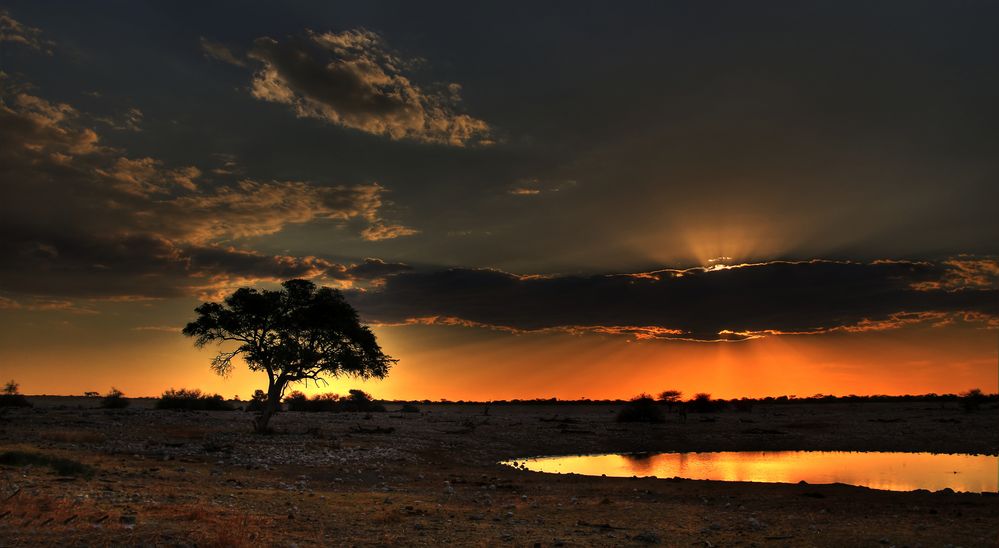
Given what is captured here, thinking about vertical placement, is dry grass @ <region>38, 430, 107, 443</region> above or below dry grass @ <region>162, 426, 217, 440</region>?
above

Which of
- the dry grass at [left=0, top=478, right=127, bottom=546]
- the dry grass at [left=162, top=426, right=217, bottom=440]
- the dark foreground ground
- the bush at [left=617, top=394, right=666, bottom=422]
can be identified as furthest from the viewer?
the bush at [left=617, top=394, right=666, bottom=422]

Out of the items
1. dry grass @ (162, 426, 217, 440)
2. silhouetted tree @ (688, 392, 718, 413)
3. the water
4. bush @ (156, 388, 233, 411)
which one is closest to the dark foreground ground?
dry grass @ (162, 426, 217, 440)

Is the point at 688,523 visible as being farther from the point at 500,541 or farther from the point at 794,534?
the point at 500,541

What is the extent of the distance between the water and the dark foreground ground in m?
5.74

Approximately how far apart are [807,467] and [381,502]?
3092 cm

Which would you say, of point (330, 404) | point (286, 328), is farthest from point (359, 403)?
point (286, 328)

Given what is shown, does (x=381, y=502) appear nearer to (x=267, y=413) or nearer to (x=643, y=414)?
(x=267, y=413)

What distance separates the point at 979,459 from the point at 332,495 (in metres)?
43.6

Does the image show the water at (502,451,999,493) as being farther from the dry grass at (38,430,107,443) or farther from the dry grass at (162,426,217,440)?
the dry grass at (38,430,107,443)

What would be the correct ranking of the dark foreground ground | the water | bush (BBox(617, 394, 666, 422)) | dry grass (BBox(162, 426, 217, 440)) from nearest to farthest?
the dark foreground ground, the water, dry grass (BBox(162, 426, 217, 440)), bush (BBox(617, 394, 666, 422))

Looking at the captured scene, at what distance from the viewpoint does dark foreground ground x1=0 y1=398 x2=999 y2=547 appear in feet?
47.0

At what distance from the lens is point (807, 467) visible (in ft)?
132

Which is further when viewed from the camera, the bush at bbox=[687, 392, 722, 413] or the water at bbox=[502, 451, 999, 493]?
the bush at bbox=[687, 392, 722, 413]

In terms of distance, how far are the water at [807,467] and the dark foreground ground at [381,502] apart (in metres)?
5.74
